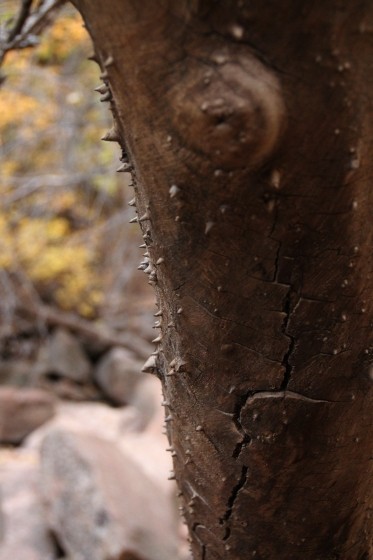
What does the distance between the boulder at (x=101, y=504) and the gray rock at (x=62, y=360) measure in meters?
4.03

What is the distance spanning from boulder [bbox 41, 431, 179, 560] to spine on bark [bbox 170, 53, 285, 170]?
323 cm

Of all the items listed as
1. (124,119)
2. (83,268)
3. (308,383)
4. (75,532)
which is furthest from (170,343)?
(83,268)

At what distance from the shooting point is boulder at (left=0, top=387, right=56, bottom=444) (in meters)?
6.48

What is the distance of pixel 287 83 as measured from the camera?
64 cm

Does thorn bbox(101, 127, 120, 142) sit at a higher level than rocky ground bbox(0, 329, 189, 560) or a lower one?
lower

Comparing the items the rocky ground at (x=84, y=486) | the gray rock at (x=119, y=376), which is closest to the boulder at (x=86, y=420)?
the rocky ground at (x=84, y=486)

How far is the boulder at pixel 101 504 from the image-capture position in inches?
136

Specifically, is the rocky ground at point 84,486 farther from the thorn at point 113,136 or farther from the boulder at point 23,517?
the thorn at point 113,136

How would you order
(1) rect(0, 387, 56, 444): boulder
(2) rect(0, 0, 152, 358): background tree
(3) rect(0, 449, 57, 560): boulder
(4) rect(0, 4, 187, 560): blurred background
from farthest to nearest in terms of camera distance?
(2) rect(0, 0, 152, 358): background tree → (1) rect(0, 387, 56, 444): boulder → (3) rect(0, 449, 57, 560): boulder → (4) rect(0, 4, 187, 560): blurred background

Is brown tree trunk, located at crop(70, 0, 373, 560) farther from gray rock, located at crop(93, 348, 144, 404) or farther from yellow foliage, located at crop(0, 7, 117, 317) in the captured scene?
gray rock, located at crop(93, 348, 144, 404)

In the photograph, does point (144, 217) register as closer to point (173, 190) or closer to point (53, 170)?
point (173, 190)

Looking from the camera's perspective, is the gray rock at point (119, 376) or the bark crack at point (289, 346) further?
the gray rock at point (119, 376)

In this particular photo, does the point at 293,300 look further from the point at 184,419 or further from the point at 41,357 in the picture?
the point at 41,357

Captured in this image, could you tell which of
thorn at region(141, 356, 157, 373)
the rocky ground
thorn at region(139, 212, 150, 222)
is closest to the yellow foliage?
the rocky ground
